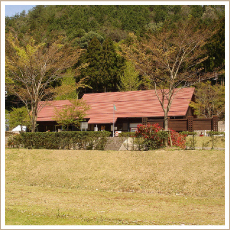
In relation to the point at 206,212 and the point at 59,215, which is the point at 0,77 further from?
the point at 206,212

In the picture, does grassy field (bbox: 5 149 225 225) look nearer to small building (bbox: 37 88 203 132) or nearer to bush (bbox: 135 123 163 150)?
bush (bbox: 135 123 163 150)

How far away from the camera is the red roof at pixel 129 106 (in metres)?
32.0

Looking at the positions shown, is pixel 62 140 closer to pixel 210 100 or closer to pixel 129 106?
pixel 129 106

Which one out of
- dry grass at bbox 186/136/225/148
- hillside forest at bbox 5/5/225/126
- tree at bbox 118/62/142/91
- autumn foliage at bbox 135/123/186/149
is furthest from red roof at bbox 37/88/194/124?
dry grass at bbox 186/136/225/148

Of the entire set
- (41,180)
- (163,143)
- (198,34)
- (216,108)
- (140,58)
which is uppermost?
(198,34)

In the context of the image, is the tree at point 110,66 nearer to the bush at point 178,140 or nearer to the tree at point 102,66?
the tree at point 102,66

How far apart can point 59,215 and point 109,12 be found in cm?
8486

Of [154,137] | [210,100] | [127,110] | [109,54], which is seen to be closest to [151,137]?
[154,137]

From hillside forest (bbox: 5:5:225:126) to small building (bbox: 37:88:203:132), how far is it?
225 cm

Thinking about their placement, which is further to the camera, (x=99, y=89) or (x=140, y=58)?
(x=99, y=89)

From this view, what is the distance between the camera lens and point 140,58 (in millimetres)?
22391

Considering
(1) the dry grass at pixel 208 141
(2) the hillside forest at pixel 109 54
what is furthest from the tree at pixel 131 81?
(1) the dry grass at pixel 208 141

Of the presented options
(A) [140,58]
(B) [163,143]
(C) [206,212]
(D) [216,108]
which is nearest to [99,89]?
(D) [216,108]

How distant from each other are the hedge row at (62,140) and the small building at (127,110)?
33.7ft
